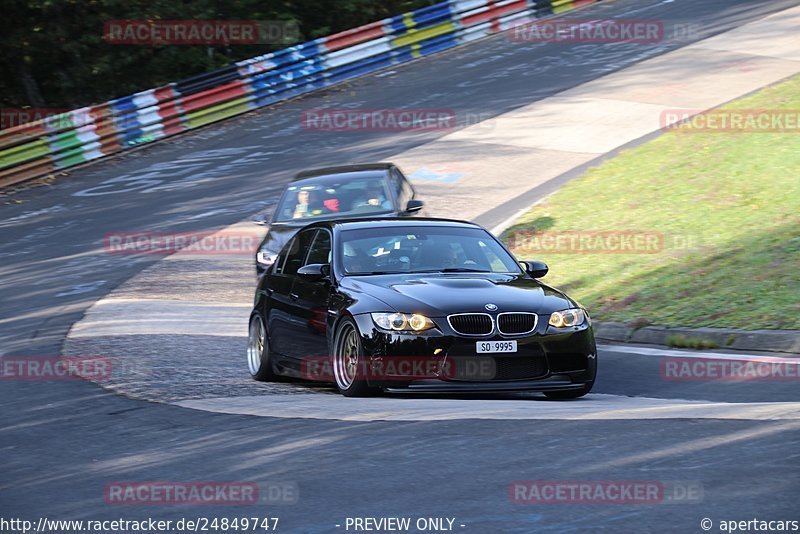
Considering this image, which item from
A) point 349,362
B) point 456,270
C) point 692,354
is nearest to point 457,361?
point 349,362

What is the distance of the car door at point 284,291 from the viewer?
11.3 meters

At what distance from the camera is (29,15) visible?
3444 cm

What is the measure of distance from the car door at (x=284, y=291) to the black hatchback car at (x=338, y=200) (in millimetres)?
3530

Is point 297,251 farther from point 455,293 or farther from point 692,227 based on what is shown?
point 692,227

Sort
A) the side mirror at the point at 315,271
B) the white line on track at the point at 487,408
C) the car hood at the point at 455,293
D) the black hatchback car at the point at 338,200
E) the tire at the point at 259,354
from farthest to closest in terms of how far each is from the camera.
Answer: the black hatchback car at the point at 338,200
the tire at the point at 259,354
the side mirror at the point at 315,271
the car hood at the point at 455,293
the white line on track at the point at 487,408

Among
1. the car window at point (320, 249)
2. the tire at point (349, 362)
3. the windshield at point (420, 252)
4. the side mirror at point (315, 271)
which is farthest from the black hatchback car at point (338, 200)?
the tire at point (349, 362)

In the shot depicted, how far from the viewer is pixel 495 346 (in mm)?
9508

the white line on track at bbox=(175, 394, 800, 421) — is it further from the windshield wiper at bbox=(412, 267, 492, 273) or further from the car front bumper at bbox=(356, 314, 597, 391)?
the windshield wiper at bbox=(412, 267, 492, 273)

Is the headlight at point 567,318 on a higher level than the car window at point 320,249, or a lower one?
lower

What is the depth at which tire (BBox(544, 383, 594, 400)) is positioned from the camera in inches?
390

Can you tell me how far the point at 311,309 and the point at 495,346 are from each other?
1.98 meters

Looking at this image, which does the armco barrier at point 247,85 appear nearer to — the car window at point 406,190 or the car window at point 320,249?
the car window at point 406,190

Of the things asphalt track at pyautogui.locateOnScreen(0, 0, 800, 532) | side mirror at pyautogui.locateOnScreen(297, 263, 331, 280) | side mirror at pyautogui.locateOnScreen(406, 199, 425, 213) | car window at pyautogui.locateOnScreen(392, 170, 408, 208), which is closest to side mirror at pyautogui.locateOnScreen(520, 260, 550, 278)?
asphalt track at pyautogui.locateOnScreen(0, 0, 800, 532)

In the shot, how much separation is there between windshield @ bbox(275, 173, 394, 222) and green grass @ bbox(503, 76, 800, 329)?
8.16 feet
